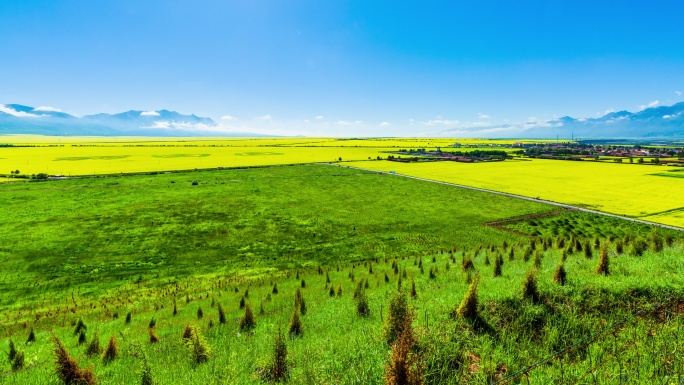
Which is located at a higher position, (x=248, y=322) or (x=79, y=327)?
(x=248, y=322)

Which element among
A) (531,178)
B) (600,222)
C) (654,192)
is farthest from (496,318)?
(531,178)

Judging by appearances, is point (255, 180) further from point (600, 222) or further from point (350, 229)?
point (600, 222)

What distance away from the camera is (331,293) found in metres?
15.9

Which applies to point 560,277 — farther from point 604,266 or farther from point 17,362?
point 17,362

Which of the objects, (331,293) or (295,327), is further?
(331,293)

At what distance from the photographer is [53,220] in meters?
40.6

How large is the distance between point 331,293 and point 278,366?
8.81 metres

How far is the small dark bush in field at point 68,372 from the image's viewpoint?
7375 mm

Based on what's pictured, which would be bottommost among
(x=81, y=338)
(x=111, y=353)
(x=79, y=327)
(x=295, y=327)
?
(x=79, y=327)

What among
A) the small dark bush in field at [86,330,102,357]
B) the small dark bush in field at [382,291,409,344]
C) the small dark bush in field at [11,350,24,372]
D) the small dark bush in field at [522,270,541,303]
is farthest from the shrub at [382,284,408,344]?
the small dark bush in field at [11,350,24,372]

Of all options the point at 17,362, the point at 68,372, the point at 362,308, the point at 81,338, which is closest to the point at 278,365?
the point at 362,308

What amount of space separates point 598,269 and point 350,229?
2795 cm

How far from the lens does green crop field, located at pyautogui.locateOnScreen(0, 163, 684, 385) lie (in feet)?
23.4

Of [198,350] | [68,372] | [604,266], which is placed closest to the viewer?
[68,372]
